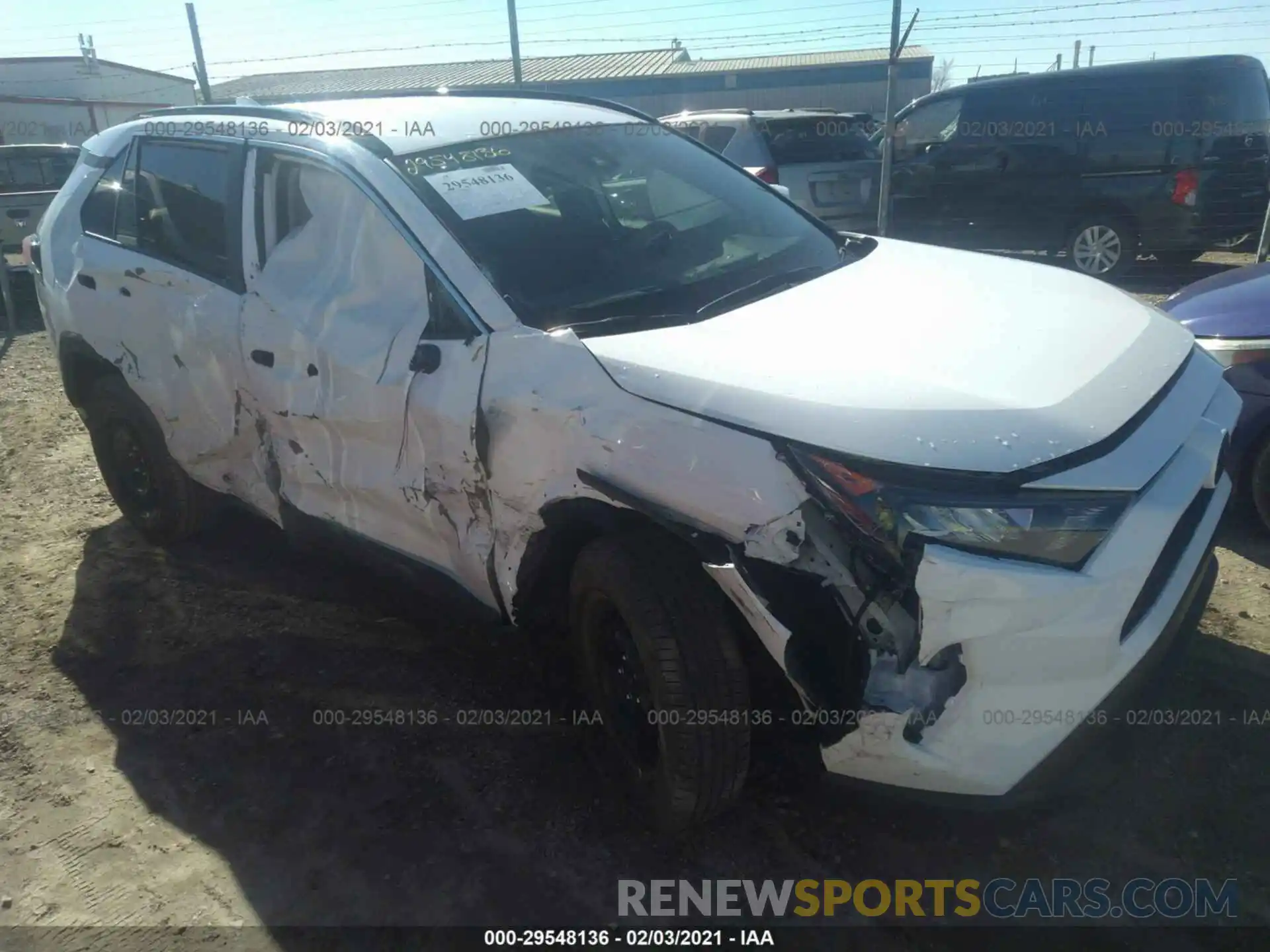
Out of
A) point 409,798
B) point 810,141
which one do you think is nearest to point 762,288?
point 409,798

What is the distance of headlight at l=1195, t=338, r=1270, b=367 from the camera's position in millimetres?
3482

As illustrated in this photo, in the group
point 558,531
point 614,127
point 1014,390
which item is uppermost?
point 614,127

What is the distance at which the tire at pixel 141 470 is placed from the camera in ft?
12.7

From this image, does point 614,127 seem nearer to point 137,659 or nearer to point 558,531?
point 558,531

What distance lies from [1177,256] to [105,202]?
9272mm

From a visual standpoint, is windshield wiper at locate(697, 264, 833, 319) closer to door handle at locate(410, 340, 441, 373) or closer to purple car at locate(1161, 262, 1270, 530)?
door handle at locate(410, 340, 441, 373)

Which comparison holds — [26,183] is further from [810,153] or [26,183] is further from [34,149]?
[810,153]

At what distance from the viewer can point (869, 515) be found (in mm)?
1844

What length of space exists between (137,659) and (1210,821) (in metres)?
3.45

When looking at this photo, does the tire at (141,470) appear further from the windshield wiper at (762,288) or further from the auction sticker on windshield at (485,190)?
the windshield wiper at (762,288)

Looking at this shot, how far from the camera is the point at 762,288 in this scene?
8.80 feet

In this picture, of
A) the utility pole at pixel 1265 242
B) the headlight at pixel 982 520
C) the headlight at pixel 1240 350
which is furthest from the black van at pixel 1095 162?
the headlight at pixel 982 520

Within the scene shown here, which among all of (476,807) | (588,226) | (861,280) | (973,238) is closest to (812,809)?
(476,807)
